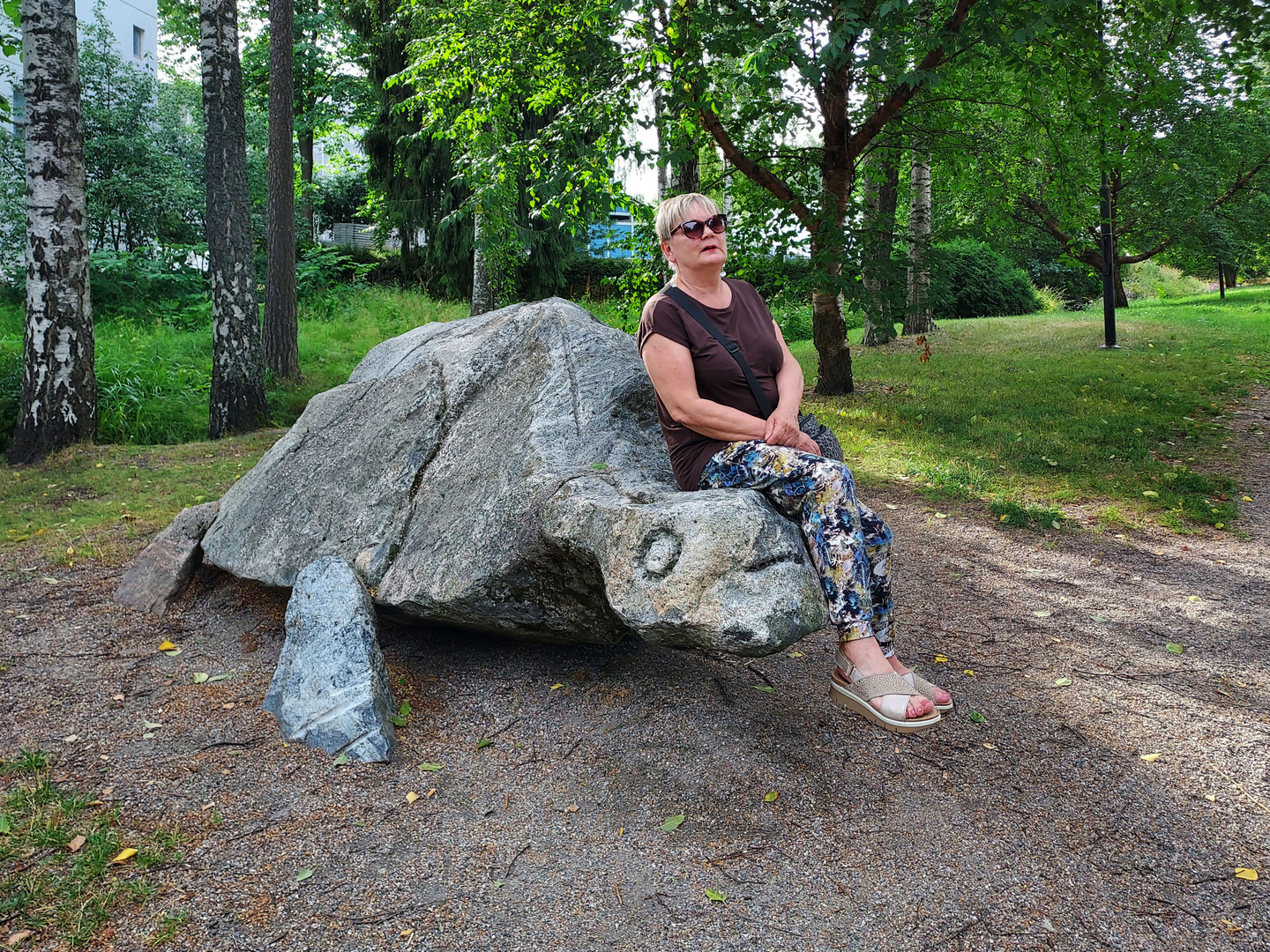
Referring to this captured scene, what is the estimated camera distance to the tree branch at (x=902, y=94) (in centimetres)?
782

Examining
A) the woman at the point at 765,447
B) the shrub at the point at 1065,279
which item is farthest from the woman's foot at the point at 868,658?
the shrub at the point at 1065,279

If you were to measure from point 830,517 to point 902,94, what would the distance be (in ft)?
22.4

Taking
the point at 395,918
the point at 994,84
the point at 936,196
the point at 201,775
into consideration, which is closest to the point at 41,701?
the point at 201,775

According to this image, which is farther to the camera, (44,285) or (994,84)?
(994,84)

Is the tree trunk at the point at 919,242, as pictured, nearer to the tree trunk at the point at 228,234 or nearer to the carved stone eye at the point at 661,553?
the carved stone eye at the point at 661,553

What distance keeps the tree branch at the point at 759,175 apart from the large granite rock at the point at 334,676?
669 centimetres

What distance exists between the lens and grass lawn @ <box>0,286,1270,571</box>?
702 centimetres

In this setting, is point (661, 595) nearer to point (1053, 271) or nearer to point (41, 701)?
point (41, 701)

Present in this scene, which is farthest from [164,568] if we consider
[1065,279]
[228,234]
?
[1065,279]

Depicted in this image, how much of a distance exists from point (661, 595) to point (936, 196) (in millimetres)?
21150

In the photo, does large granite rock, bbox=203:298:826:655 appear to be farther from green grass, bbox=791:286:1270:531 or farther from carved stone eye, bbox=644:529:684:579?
green grass, bbox=791:286:1270:531

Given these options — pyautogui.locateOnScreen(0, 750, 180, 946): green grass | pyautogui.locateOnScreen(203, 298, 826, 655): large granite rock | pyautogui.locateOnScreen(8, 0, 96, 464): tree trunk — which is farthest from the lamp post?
pyautogui.locateOnScreen(0, 750, 180, 946): green grass

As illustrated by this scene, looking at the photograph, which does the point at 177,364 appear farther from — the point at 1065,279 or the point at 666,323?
the point at 1065,279

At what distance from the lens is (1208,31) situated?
30.4 ft
